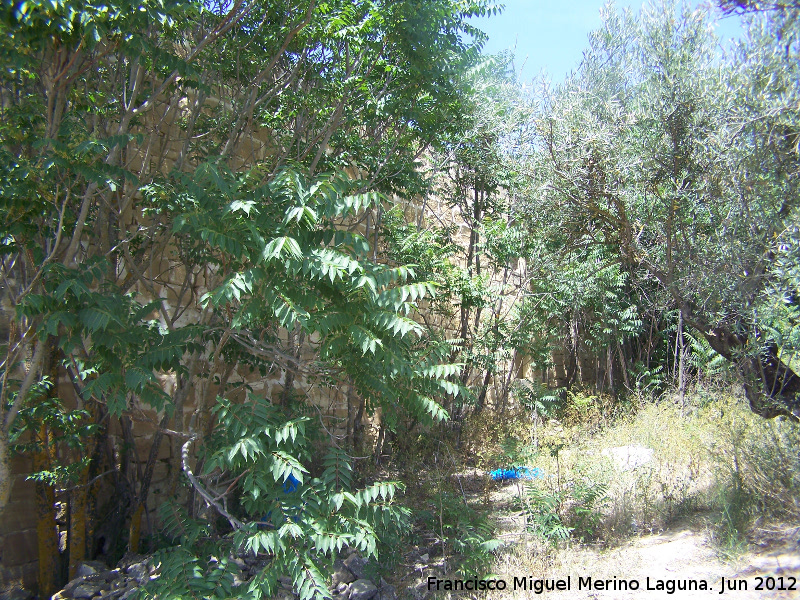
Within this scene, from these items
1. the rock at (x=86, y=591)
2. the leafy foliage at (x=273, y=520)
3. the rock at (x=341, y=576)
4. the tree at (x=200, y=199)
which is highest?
the tree at (x=200, y=199)

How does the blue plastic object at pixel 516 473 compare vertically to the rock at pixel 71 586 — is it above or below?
above

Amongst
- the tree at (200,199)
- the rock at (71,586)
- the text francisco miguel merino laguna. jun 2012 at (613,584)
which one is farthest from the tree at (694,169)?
the rock at (71,586)

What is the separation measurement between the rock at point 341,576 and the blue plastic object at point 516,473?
168 centimetres

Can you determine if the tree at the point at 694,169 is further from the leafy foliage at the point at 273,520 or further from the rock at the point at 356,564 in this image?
the rock at the point at 356,564

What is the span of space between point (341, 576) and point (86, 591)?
1748 millimetres

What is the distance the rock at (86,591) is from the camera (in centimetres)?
373

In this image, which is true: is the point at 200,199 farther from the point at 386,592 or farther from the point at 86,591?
the point at 386,592

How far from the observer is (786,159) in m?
3.88

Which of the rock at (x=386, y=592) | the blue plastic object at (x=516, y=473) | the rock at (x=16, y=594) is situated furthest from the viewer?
the blue plastic object at (x=516, y=473)

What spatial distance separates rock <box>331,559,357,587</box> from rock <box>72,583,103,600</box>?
1607 millimetres

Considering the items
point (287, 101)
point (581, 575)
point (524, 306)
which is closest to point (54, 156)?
point (287, 101)

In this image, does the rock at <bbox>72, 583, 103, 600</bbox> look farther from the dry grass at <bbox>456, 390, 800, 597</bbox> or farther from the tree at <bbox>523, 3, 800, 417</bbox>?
the tree at <bbox>523, 3, 800, 417</bbox>

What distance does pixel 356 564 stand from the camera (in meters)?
4.41

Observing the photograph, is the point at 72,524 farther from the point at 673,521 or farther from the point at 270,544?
Answer: the point at 673,521
